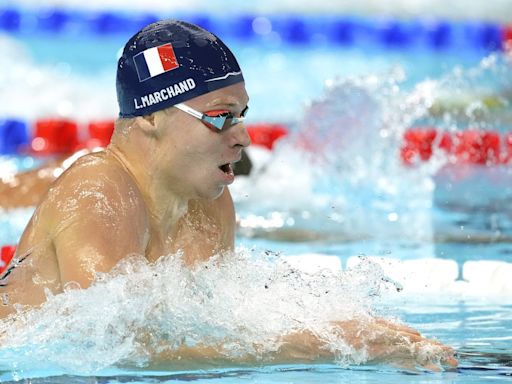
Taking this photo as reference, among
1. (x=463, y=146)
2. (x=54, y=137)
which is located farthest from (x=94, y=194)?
(x=54, y=137)

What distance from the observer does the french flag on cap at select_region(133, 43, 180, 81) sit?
259cm

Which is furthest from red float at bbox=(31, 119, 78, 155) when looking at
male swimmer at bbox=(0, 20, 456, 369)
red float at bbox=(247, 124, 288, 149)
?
male swimmer at bbox=(0, 20, 456, 369)

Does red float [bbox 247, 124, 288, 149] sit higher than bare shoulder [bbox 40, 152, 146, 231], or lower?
higher

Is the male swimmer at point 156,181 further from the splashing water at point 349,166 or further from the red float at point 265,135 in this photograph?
the red float at point 265,135

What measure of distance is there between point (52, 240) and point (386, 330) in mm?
779

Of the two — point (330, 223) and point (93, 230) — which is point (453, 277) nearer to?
point (330, 223)

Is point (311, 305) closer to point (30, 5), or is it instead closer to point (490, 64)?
point (490, 64)

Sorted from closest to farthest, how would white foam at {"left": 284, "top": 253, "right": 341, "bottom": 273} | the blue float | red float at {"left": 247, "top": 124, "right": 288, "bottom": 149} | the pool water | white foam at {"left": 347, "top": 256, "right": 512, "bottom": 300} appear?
the pool water < white foam at {"left": 347, "top": 256, "right": 512, "bottom": 300} < white foam at {"left": 284, "top": 253, "right": 341, "bottom": 273} < red float at {"left": 247, "top": 124, "right": 288, "bottom": 149} < the blue float

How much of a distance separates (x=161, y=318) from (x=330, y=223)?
274cm

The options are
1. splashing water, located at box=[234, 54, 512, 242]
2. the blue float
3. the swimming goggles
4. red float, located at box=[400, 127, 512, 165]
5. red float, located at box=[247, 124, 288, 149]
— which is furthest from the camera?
the blue float

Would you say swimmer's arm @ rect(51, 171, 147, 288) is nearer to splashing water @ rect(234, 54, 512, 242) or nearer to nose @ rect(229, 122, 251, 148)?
nose @ rect(229, 122, 251, 148)

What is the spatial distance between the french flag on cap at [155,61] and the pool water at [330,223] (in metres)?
0.47

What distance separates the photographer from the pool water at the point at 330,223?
2457 mm

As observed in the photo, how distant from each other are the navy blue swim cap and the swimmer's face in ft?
0.10
